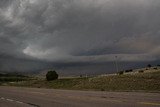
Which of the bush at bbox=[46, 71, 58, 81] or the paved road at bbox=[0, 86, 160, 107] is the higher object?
the bush at bbox=[46, 71, 58, 81]

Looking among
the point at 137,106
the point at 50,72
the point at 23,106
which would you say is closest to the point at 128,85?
the point at 23,106

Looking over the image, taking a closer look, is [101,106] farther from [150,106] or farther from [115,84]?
[115,84]

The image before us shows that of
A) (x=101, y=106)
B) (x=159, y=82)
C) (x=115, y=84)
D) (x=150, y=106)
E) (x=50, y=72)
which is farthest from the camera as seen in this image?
(x=50, y=72)

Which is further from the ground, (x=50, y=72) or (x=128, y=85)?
(x=50, y=72)

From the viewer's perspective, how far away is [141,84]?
149ft

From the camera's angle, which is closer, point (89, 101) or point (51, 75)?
point (89, 101)

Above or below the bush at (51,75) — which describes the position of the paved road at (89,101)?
below

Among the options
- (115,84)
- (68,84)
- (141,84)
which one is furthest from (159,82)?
(68,84)

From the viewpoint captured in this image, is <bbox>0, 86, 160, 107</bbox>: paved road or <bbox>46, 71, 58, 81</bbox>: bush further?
<bbox>46, 71, 58, 81</bbox>: bush

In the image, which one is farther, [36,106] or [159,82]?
[159,82]

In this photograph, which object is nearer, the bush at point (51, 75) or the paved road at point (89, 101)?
the paved road at point (89, 101)

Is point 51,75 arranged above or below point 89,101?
above

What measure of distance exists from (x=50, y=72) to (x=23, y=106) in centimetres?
6818

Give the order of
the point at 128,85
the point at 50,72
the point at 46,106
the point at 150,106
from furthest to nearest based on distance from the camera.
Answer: the point at 50,72
the point at 128,85
the point at 46,106
the point at 150,106
